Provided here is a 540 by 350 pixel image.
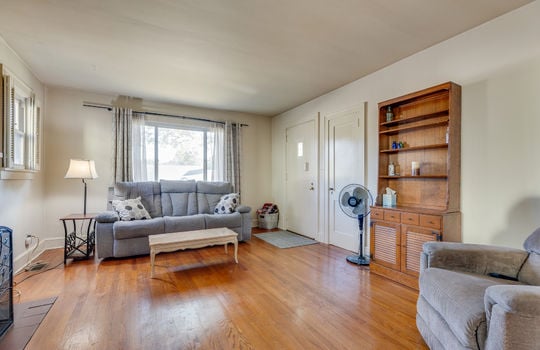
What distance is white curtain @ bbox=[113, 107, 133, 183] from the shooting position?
4.16 m

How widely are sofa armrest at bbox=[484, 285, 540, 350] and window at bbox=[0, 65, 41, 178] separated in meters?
4.02

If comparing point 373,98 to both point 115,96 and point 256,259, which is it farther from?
point 115,96

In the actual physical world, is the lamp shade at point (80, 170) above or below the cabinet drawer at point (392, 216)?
above

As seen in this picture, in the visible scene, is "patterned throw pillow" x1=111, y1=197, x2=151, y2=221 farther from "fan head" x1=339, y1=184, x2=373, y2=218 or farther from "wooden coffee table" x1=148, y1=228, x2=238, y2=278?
"fan head" x1=339, y1=184, x2=373, y2=218

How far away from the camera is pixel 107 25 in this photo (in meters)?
2.29

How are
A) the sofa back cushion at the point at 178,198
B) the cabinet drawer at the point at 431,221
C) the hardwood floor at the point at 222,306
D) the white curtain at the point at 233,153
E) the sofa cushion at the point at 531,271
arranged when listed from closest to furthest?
the sofa cushion at the point at 531,271 < the hardwood floor at the point at 222,306 < the cabinet drawer at the point at 431,221 < the sofa back cushion at the point at 178,198 < the white curtain at the point at 233,153

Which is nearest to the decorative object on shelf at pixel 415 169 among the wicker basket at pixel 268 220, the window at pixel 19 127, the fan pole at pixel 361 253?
the fan pole at pixel 361 253

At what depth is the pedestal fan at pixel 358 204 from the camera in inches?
125

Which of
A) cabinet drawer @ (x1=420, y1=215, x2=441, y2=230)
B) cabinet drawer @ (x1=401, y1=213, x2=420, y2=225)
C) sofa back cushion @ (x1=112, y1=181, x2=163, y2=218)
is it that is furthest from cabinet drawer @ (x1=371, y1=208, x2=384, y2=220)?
sofa back cushion @ (x1=112, y1=181, x2=163, y2=218)

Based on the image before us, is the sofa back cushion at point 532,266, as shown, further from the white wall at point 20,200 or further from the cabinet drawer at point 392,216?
the white wall at point 20,200

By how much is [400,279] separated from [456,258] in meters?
0.97

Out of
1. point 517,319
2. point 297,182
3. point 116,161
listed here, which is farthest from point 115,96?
point 517,319

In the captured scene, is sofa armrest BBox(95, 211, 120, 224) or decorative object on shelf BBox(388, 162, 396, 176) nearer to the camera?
decorative object on shelf BBox(388, 162, 396, 176)

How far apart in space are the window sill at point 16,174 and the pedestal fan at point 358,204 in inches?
147
